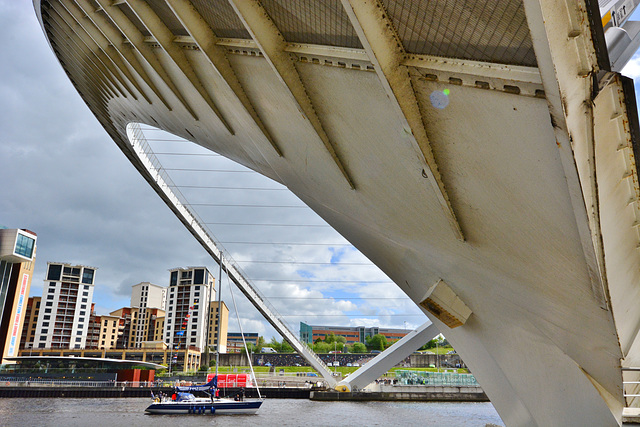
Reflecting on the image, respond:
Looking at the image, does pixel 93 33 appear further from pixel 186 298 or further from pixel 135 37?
pixel 186 298

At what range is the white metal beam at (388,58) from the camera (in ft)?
15.1

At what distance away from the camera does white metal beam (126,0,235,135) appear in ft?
25.4

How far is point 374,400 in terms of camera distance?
4447 centimetres

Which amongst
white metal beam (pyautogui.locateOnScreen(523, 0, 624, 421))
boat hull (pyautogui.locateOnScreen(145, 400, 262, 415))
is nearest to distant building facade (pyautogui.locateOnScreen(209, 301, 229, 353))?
boat hull (pyautogui.locateOnScreen(145, 400, 262, 415))

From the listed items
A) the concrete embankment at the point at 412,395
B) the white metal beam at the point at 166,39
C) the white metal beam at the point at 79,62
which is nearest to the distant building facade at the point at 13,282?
the concrete embankment at the point at 412,395

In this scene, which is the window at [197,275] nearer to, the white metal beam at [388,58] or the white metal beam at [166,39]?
the white metal beam at [166,39]

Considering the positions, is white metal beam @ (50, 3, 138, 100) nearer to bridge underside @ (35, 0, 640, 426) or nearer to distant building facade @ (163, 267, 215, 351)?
bridge underside @ (35, 0, 640, 426)

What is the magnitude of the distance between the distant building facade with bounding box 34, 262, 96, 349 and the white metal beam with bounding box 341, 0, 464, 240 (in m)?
128

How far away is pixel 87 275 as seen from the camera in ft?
397

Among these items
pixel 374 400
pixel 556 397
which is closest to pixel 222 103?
pixel 556 397

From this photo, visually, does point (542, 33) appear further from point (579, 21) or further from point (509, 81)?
point (509, 81)

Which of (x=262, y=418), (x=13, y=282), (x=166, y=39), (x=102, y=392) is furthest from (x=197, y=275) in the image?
(x=166, y=39)

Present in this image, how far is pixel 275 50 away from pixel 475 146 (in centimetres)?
299

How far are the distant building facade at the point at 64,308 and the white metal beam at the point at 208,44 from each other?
12470cm
